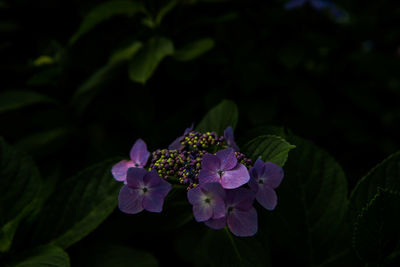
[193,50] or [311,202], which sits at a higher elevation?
[193,50]

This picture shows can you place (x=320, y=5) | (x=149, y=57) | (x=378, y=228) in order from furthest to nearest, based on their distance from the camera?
(x=320, y=5), (x=149, y=57), (x=378, y=228)

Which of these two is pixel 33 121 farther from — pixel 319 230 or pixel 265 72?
pixel 319 230

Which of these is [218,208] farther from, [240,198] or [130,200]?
[130,200]

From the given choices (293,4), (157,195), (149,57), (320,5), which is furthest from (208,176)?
(320,5)

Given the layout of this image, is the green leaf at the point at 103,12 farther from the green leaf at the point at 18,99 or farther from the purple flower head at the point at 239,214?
the purple flower head at the point at 239,214

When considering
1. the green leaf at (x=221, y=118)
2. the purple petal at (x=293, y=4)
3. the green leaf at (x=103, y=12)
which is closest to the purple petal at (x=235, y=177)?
the green leaf at (x=221, y=118)

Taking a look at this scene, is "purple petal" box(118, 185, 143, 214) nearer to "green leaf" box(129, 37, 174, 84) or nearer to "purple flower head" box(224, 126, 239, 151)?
"purple flower head" box(224, 126, 239, 151)

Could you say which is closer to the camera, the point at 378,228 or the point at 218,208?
the point at 218,208
